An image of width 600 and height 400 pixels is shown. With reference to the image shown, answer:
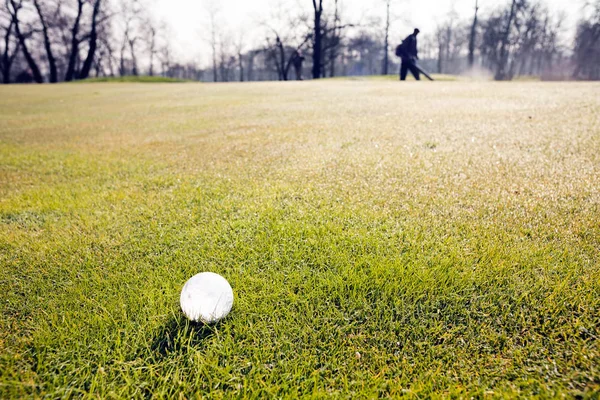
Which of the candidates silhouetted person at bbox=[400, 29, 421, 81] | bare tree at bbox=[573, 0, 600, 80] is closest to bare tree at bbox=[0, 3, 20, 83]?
silhouetted person at bbox=[400, 29, 421, 81]

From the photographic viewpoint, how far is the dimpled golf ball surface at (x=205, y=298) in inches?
60.4

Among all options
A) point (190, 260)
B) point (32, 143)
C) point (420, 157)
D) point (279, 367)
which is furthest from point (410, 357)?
point (32, 143)

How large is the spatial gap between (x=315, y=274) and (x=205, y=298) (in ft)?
2.13

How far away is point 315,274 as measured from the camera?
1.88 m

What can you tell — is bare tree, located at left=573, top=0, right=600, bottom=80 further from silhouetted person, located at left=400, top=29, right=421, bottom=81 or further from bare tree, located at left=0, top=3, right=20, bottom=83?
bare tree, located at left=0, top=3, right=20, bottom=83

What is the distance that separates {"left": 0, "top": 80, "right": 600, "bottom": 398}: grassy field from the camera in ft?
4.39

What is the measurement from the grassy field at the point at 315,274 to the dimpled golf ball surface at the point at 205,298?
2.9 inches

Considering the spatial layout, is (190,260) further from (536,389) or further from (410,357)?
(536,389)

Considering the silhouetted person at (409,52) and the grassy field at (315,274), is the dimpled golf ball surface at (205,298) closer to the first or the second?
the grassy field at (315,274)

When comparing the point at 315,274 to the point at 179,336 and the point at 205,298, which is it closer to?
the point at 205,298

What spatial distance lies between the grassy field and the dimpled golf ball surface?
7 cm

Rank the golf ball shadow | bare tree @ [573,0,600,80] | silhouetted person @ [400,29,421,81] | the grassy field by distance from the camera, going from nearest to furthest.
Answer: the grassy field
the golf ball shadow
silhouetted person @ [400,29,421,81]
bare tree @ [573,0,600,80]

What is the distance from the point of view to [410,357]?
1.40 m

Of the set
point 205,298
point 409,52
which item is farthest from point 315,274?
point 409,52
